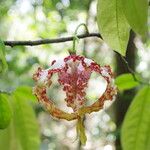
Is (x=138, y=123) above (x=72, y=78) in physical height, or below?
below

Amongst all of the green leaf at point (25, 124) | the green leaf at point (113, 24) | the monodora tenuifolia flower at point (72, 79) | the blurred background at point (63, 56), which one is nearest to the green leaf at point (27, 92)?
the green leaf at point (25, 124)

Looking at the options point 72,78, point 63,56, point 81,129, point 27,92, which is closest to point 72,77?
point 72,78

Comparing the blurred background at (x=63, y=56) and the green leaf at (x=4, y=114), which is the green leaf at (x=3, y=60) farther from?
the blurred background at (x=63, y=56)

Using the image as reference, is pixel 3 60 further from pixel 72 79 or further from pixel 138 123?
pixel 138 123

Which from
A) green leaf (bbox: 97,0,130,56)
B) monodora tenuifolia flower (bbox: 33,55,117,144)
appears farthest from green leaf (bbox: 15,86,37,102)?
green leaf (bbox: 97,0,130,56)

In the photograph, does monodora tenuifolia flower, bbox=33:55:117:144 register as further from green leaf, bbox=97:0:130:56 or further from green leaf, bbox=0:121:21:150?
green leaf, bbox=0:121:21:150
